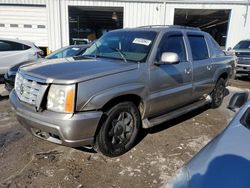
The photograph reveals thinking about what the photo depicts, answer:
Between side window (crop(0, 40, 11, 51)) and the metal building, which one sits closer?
side window (crop(0, 40, 11, 51))

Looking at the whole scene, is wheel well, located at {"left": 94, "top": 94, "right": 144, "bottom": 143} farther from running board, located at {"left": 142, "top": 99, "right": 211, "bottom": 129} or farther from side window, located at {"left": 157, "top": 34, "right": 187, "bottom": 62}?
side window, located at {"left": 157, "top": 34, "right": 187, "bottom": 62}

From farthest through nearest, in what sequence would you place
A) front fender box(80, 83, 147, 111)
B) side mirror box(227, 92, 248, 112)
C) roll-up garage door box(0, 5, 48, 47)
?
roll-up garage door box(0, 5, 48, 47) → front fender box(80, 83, 147, 111) → side mirror box(227, 92, 248, 112)

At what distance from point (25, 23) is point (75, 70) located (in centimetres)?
1367

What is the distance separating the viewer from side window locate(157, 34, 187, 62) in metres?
4.27

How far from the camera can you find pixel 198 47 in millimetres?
5309

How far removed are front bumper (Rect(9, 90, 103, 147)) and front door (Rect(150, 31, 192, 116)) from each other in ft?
3.83

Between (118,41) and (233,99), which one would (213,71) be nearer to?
(118,41)

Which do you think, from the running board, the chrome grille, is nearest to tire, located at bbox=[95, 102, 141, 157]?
the running board

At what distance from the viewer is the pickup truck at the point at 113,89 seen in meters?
3.15

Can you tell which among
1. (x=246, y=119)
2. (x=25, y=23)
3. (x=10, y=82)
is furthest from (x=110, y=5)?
(x=246, y=119)

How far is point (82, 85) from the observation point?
123 inches

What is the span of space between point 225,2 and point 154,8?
12.5 ft

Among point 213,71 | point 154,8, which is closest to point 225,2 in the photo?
point 154,8

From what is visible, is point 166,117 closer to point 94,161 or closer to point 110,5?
point 94,161
